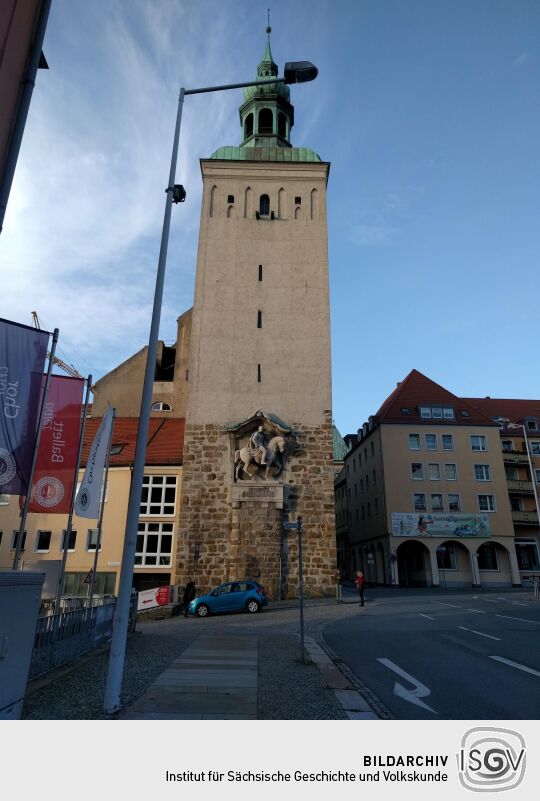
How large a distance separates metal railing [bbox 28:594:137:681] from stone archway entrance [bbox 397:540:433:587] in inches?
1341

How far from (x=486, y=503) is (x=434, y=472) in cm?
462

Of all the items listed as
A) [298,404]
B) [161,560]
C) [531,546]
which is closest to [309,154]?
[298,404]

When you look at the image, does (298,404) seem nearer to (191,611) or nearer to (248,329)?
(248,329)

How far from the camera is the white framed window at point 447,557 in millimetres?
40594

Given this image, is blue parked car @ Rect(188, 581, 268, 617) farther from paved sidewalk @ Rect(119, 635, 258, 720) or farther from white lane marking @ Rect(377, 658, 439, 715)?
white lane marking @ Rect(377, 658, 439, 715)

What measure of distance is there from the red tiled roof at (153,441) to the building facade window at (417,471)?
68.1 ft

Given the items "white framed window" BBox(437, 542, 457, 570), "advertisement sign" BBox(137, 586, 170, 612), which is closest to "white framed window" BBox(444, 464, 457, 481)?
"white framed window" BBox(437, 542, 457, 570)

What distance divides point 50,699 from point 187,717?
70.2 inches

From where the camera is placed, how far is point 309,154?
106 feet

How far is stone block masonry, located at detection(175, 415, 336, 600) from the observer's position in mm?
24141

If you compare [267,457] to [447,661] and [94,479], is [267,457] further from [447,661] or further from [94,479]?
[447,661]

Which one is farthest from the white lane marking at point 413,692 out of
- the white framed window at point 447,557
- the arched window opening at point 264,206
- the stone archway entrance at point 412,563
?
the stone archway entrance at point 412,563

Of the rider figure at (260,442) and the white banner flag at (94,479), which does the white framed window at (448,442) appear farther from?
the white banner flag at (94,479)

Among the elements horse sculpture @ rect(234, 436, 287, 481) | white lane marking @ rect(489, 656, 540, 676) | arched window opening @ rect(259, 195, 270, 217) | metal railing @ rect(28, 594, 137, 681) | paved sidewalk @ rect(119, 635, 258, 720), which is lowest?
paved sidewalk @ rect(119, 635, 258, 720)
